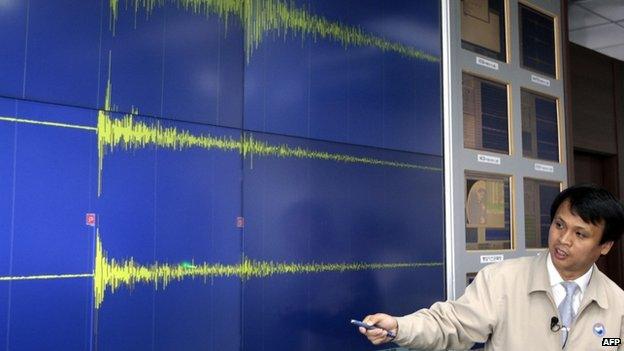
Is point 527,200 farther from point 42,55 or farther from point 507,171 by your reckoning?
point 42,55

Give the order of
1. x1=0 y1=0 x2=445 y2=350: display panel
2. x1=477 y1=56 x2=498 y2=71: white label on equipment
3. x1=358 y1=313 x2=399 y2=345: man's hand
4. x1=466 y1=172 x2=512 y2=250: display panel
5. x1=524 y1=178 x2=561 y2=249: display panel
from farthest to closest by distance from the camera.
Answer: x1=524 y1=178 x2=561 y2=249: display panel
x1=477 y1=56 x2=498 y2=71: white label on equipment
x1=466 y1=172 x2=512 y2=250: display panel
x1=0 y1=0 x2=445 y2=350: display panel
x1=358 y1=313 x2=399 y2=345: man's hand

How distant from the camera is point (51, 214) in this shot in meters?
1.80

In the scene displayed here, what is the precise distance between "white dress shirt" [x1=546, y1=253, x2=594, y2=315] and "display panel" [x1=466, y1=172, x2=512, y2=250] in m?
1.24

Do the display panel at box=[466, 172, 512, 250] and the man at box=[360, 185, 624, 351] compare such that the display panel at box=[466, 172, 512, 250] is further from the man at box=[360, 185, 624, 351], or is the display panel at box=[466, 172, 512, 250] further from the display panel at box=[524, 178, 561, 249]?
the man at box=[360, 185, 624, 351]

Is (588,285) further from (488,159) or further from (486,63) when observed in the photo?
(486,63)

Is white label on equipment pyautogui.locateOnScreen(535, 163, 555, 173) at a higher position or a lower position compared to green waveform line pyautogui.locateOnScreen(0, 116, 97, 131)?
higher

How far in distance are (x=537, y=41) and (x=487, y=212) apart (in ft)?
3.63

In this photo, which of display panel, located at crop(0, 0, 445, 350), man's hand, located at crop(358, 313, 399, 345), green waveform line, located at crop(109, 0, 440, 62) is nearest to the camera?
man's hand, located at crop(358, 313, 399, 345)

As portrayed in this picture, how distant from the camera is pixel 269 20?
2.37 meters

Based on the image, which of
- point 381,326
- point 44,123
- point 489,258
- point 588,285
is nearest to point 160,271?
point 44,123

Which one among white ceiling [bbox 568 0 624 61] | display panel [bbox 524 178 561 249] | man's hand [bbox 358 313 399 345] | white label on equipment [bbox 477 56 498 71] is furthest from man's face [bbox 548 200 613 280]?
white ceiling [bbox 568 0 624 61]

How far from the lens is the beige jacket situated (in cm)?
174

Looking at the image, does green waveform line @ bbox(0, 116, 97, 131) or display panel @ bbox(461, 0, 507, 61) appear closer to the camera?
green waveform line @ bbox(0, 116, 97, 131)

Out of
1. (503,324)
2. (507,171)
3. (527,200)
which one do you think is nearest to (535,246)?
(527,200)
